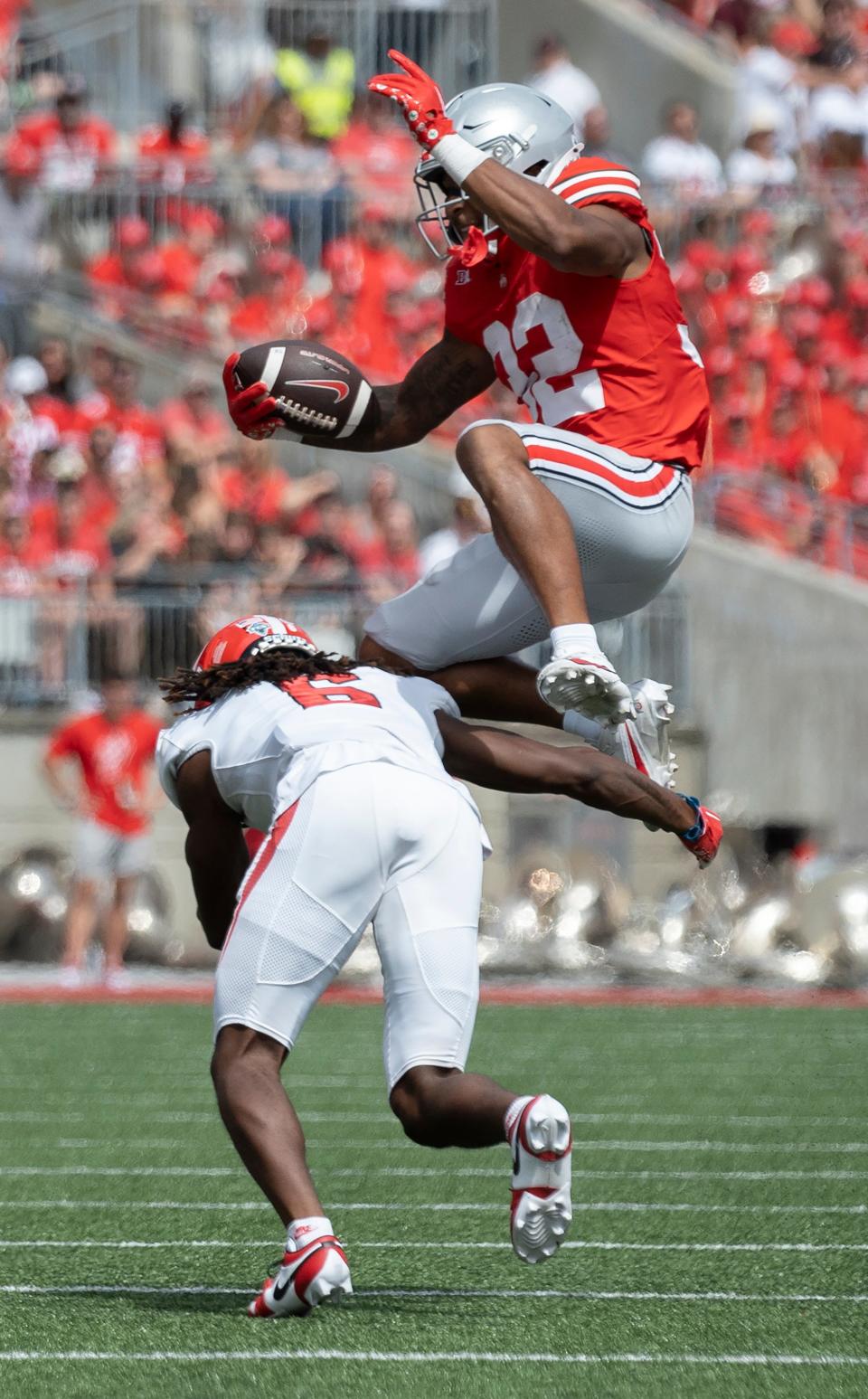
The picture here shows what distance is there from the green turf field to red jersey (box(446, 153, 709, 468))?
1.81m

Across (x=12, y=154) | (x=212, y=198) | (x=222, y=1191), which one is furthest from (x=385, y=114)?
(x=222, y=1191)

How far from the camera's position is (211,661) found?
474cm

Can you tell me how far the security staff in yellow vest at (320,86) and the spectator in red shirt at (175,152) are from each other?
757 millimetres

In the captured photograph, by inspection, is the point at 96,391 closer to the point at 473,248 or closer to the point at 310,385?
the point at 310,385

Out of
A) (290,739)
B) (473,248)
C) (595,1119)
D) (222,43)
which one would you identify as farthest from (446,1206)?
(222,43)

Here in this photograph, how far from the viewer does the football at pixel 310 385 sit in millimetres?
5254

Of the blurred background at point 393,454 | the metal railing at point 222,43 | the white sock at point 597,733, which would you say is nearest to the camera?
the white sock at point 597,733

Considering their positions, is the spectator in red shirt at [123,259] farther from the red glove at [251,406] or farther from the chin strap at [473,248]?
the chin strap at [473,248]

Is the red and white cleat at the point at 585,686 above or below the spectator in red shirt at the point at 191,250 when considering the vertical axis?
below

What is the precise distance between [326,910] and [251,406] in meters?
1.38

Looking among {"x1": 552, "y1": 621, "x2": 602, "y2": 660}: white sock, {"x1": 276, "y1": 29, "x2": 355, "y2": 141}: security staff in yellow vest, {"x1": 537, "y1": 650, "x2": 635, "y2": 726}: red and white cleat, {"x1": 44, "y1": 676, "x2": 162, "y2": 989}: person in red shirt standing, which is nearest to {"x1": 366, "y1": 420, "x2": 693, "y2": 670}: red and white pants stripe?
{"x1": 552, "y1": 621, "x2": 602, "y2": 660}: white sock

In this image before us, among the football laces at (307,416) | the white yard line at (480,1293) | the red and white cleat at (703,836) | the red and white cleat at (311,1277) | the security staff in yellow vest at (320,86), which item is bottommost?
the white yard line at (480,1293)

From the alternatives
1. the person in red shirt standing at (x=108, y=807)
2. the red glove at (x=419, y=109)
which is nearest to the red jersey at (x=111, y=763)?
the person in red shirt standing at (x=108, y=807)

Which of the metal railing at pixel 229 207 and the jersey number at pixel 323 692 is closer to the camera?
the jersey number at pixel 323 692
